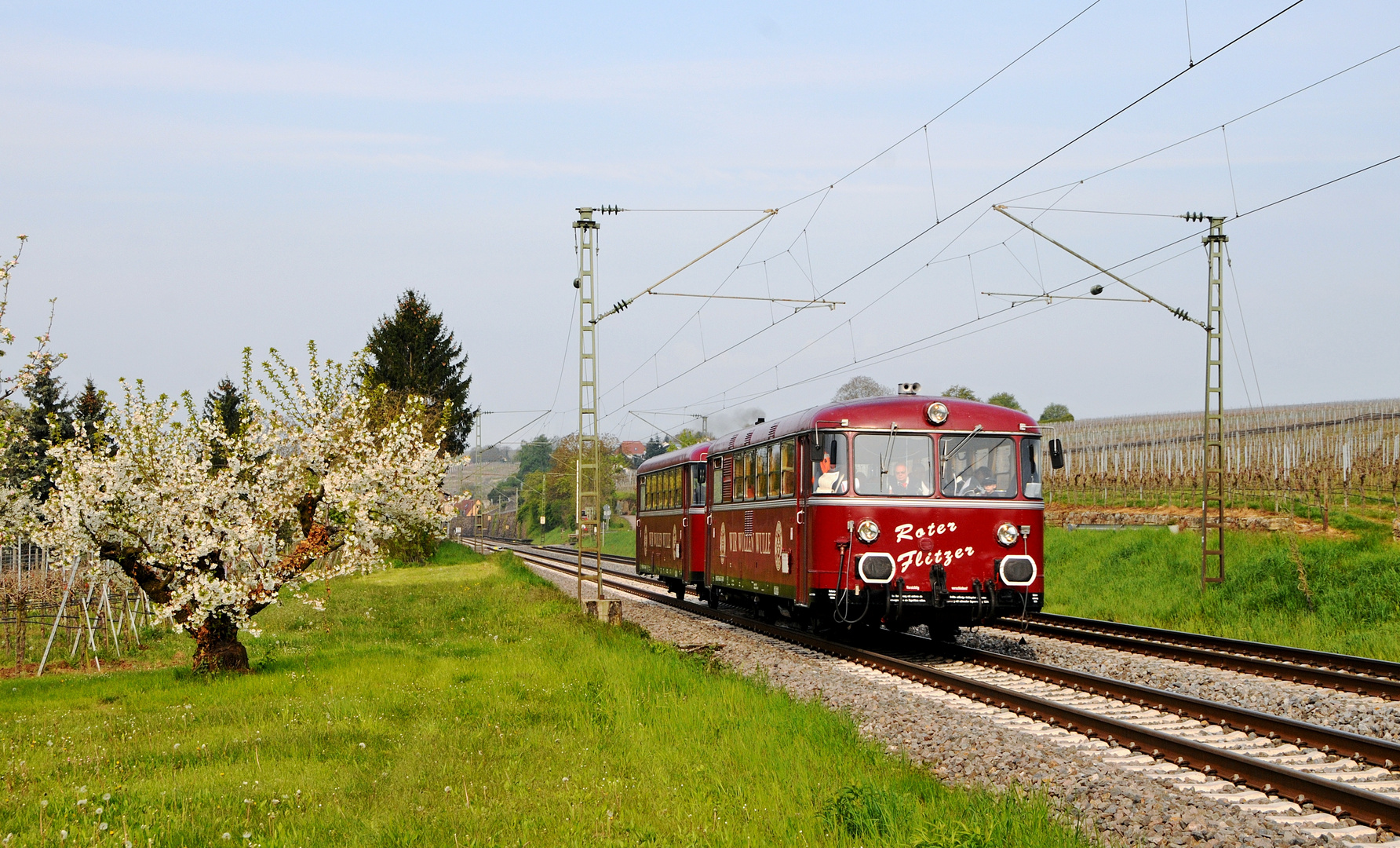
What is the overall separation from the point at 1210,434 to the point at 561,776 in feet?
108

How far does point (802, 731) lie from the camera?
9.30m

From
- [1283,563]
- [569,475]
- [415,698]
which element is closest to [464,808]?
[415,698]

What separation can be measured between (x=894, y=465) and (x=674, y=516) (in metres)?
11.0

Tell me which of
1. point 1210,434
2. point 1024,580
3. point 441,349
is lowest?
point 1024,580

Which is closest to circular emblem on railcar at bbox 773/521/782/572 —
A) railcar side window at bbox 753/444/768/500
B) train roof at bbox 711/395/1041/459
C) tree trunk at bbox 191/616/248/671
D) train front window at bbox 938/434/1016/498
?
railcar side window at bbox 753/444/768/500

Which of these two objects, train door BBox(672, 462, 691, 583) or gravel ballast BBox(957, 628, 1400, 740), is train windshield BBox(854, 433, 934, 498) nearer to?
gravel ballast BBox(957, 628, 1400, 740)

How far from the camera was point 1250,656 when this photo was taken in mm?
14852

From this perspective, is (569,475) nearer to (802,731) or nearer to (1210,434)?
(1210,434)

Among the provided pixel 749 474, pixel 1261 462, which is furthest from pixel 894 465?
pixel 1261 462

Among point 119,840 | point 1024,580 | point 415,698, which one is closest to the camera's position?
point 119,840

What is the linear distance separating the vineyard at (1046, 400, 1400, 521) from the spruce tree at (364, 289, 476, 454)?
28311 millimetres

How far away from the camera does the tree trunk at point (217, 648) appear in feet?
50.7

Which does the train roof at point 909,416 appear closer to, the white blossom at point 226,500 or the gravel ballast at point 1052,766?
the gravel ballast at point 1052,766

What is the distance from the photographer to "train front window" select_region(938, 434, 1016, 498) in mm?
15211
